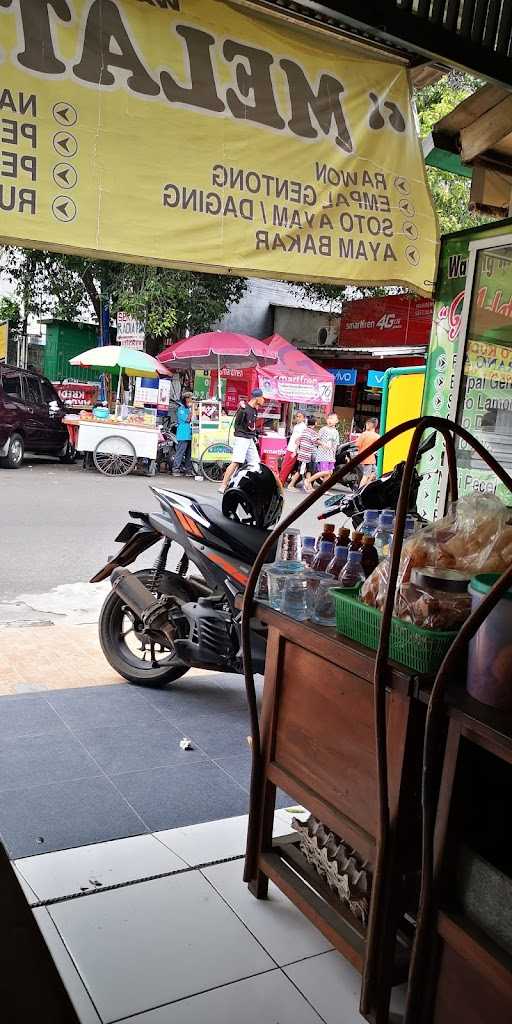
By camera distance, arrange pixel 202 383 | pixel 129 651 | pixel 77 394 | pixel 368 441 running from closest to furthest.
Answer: pixel 129 651 < pixel 368 441 < pixel 77 394 < pixel 202 383

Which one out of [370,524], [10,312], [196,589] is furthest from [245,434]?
[370,524]

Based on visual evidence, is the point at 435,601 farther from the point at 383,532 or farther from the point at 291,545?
the point at 291,545

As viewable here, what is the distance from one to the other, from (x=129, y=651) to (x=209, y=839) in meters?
1.62

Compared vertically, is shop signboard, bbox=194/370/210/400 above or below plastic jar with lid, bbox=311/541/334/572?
above

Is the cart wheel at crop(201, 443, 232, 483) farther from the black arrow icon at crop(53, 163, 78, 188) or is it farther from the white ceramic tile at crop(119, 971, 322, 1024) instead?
the white ceramic tile at crop(119, 971, 322, 1024)

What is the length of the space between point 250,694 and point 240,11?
2.47 m

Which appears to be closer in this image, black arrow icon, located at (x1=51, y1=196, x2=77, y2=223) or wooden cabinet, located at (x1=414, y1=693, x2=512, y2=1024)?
wooden cabinet, located at (x1=414, y1=693, x2=512, y2=1024)

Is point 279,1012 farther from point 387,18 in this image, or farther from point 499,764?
point 387,18

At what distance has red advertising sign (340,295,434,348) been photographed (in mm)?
14797

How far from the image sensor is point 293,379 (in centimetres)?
1488

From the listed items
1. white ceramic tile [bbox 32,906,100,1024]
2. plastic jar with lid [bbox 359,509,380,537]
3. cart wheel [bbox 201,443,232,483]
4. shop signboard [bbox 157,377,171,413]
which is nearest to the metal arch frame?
plastic jar with lid [bbox 359,509,380,537]

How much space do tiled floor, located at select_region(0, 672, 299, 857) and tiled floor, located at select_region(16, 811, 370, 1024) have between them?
0.21 metres

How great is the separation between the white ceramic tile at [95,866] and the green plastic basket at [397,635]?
1.10m

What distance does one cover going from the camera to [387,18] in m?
2.07
